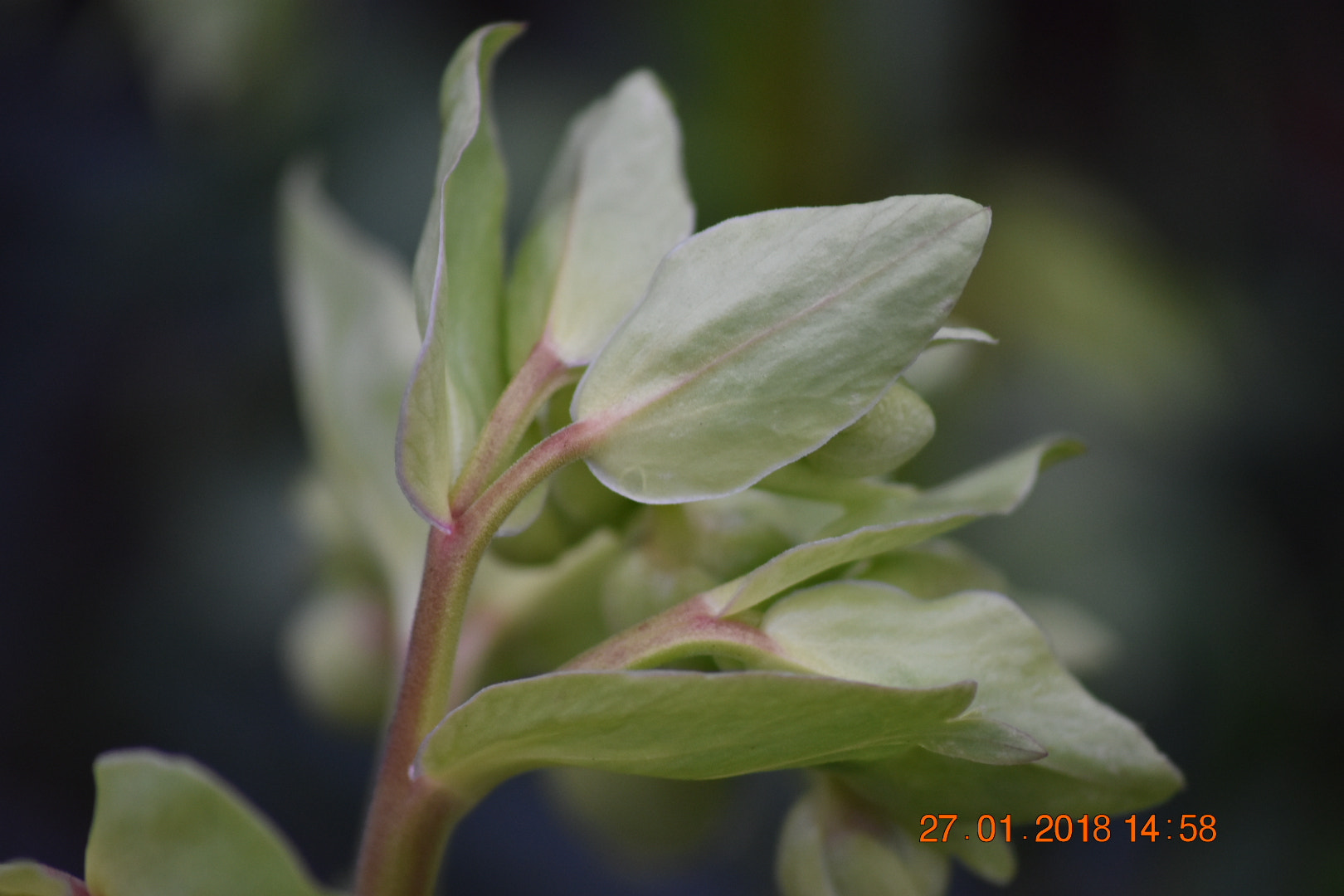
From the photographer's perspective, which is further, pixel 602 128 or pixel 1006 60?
pixel 1006 60

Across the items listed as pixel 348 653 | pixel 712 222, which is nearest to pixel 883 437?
pixel 348 653

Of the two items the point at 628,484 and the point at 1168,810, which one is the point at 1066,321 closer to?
the point at 1168,810

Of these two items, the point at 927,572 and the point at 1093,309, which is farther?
the point at 1093,309

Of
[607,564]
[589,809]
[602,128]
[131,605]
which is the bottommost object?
[131,605]

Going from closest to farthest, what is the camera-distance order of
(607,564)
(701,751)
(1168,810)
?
(701,751), (607,564), (1168,810)

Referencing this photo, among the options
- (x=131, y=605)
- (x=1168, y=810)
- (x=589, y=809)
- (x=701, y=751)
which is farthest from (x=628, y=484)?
(x=131, y=605)

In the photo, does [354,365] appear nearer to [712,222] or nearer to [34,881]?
[34,881]
